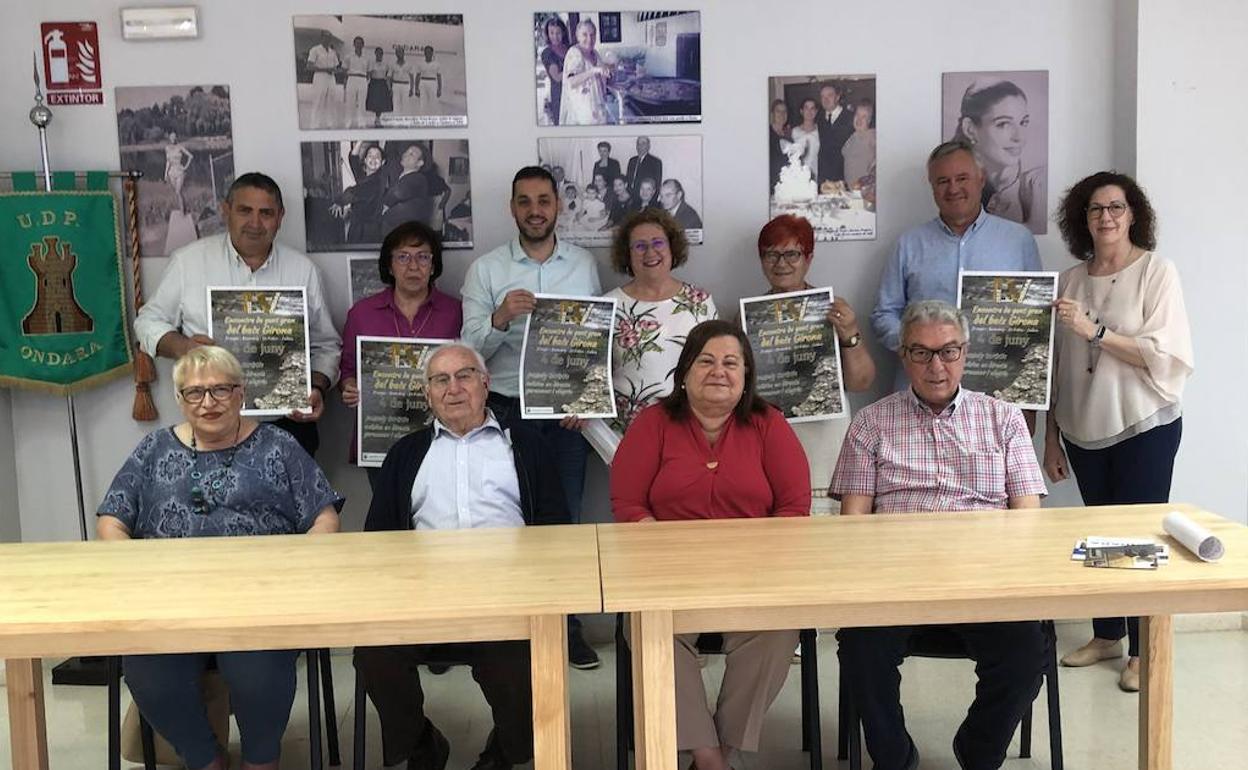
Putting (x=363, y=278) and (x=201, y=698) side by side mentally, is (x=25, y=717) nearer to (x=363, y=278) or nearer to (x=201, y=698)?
(x=201, y=698)

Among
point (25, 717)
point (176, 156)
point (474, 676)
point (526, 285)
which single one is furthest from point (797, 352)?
point (25, 717)

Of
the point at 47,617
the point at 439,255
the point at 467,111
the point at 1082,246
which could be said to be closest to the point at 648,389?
the point at 439,255

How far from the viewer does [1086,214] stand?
12.5 feet

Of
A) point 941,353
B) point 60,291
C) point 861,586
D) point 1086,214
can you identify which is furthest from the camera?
point 60,291

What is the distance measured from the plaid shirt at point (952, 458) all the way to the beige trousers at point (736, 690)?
0.56m

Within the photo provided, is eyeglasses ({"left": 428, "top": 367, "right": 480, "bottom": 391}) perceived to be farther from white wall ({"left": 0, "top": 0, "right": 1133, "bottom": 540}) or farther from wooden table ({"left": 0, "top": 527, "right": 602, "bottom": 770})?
white wall ({"left": 0, "top": 0, "right": 1133, "bottom": 540})

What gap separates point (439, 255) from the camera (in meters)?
4.11

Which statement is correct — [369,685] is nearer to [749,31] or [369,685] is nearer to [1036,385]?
[1036,385]

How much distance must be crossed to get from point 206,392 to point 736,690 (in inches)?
61.2

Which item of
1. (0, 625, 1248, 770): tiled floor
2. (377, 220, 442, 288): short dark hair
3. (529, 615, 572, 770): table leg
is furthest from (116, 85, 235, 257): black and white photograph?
(529, 615, 572, 770): table leg

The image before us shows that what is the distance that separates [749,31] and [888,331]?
4.23 feet

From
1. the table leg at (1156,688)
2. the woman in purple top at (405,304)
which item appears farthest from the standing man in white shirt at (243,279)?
the table leg at (1156,688)

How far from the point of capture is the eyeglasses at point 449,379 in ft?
9.91

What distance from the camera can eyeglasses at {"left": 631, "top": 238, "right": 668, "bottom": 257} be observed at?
3891 millimetres
